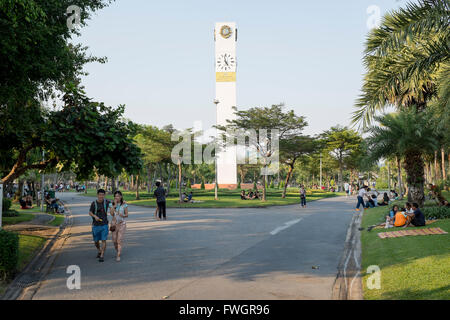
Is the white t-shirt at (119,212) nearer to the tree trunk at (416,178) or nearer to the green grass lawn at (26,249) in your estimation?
the green grass lawn at (26,249)

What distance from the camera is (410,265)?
7.30 m

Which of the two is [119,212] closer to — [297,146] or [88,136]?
[88,136]

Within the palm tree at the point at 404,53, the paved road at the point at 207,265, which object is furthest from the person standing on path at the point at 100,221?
the palm tree at the point at 404,53

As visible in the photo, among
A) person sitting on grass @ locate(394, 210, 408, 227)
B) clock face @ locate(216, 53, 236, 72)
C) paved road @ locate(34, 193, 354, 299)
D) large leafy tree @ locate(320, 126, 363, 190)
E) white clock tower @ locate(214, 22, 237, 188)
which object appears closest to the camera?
paved road @ locate(34, 193, 354, 299)

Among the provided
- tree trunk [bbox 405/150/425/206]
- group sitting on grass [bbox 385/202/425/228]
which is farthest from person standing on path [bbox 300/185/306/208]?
group sitting on grass [bbox 385/202/425/228]

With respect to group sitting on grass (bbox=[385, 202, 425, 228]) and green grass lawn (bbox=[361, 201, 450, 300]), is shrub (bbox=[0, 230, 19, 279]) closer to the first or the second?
green grass lawn (bbox=[361, 201, 450, 300])

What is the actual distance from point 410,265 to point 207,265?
4.24m

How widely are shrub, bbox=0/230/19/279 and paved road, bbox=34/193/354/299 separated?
2.78 ft

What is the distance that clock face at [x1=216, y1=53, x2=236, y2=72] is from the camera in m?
71.6

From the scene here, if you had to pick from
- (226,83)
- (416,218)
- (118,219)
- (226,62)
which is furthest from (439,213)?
(226,62)

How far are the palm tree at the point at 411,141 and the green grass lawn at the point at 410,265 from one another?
257 inches
